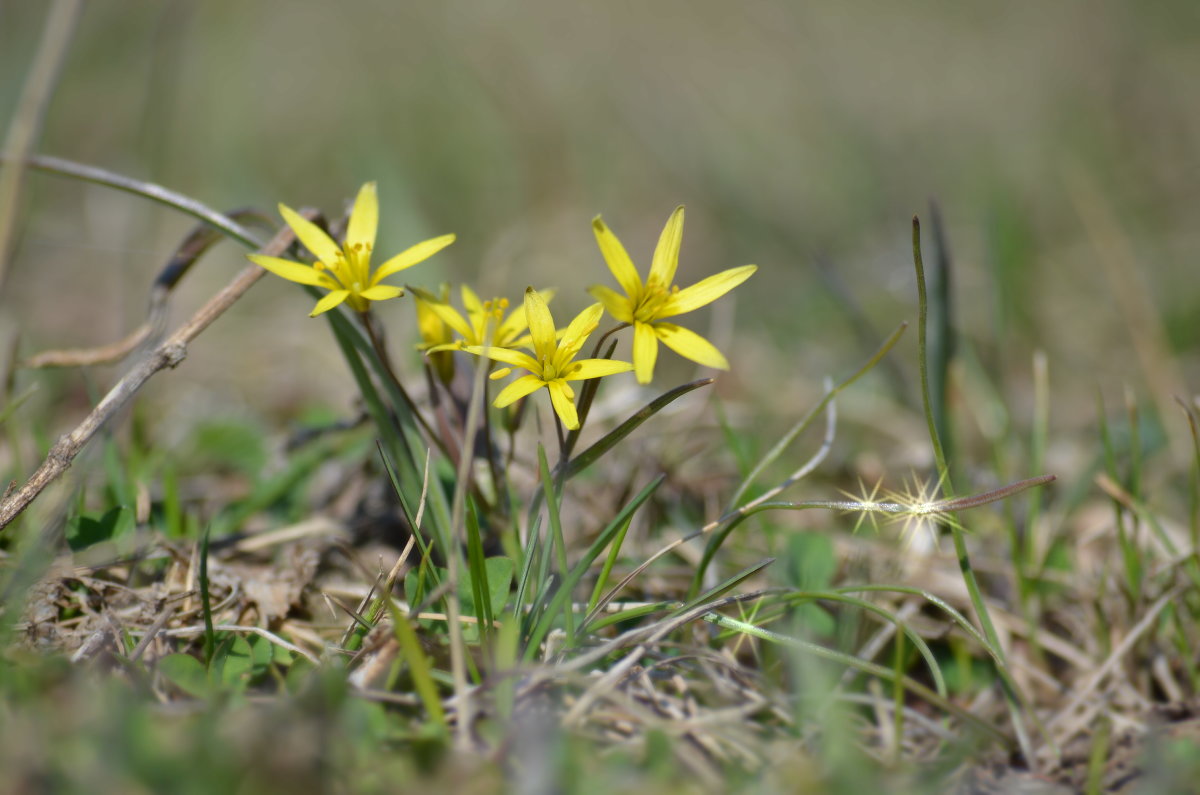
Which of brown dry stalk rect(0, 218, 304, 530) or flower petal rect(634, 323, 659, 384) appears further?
brown dry stalk rect(0, 218, 304, 530)

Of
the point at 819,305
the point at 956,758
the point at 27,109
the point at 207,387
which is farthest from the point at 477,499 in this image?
the point at 819,305

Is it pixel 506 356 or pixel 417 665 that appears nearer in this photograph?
pixel 417 665

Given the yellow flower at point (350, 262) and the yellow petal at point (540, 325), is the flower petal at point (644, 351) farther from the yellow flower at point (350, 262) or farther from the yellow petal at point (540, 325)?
the yellow flower at point (350, 262)

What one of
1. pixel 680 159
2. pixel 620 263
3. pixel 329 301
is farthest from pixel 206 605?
pixel 680 159

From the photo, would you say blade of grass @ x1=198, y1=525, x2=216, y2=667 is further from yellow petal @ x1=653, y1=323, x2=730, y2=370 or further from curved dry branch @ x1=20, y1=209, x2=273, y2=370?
yellow petal @ x1=653, y1=323, x2=730, y2=370

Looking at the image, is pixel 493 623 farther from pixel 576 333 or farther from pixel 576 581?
pixel 576 333

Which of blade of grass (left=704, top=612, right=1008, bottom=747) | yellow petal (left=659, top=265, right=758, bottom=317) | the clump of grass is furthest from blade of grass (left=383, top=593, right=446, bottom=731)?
yellow petal (left=659, top=265, right=758, bottom=317)
